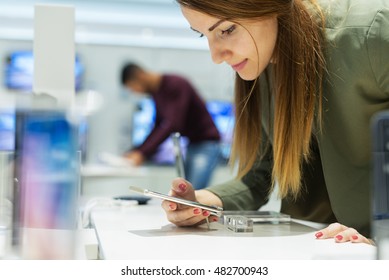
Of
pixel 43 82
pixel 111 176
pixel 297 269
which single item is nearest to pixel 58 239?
pixel 297 269

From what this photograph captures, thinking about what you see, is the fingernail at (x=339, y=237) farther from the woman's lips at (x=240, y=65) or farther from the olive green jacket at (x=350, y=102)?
the woman's lips at (x=240, y=65)

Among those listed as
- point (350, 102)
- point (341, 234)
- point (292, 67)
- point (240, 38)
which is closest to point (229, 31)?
point (240, 38)

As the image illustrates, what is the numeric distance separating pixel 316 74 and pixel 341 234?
0.29 meters

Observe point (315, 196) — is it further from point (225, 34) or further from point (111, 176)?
point (111, 176)

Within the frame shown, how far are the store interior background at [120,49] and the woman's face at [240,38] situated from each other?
10.4ft

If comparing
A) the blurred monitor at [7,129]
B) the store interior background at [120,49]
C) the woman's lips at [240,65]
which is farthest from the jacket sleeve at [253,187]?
the store interior background at [120,49]

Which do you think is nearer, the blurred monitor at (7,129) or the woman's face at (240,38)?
the blurred monitor at (7,129)

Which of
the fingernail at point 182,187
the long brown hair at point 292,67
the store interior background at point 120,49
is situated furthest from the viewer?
the store interior background at point 120,49

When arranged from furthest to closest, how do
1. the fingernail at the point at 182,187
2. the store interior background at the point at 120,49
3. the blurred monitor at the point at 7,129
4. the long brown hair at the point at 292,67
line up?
the store interior background at the point at 120,49
the fingernail at the point at 182,187
the long brown hair at the point at 292,67
the blurred monitor at the point at 7,129

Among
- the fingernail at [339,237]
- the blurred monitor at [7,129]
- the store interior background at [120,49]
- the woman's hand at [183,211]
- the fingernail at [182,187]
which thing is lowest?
the fingernail at [339,237]

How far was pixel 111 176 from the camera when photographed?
3.18 meters

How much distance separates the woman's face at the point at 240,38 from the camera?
90 cm

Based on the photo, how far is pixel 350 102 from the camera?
91cm

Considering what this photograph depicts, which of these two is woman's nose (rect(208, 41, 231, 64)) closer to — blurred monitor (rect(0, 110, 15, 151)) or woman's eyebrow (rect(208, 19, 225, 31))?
woman's eyebrow (rect(208, 19, 225, 31))
